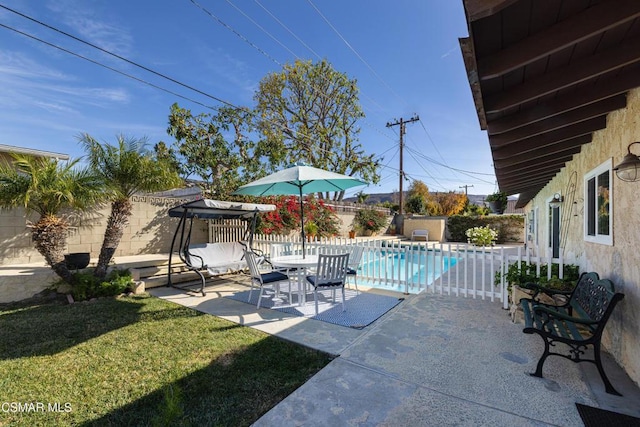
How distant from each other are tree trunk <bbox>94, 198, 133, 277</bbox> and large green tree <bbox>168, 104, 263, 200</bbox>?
6.61 m

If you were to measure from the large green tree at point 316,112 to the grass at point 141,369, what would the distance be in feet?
48.7

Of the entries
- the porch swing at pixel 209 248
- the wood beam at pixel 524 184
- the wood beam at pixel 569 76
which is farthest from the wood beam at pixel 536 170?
the porch swing at pixel 209 248

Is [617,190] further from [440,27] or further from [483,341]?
[440,27]

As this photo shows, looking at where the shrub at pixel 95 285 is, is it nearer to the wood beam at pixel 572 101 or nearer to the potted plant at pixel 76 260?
the potted plant at pixel 76 260

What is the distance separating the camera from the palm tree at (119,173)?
5711 millimetres

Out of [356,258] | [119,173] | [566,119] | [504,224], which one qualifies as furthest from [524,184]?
[504,224]

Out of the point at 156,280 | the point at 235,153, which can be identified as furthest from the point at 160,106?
the point at 156,280

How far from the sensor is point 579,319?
2672 mm

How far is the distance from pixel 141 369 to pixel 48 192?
410 centimetres

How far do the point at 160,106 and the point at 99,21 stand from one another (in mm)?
6764

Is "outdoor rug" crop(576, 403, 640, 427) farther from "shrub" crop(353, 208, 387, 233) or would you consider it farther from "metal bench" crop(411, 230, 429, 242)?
"metal bench" crop(411, 230, 429, 242)

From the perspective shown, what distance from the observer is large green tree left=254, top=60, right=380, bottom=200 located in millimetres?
18578

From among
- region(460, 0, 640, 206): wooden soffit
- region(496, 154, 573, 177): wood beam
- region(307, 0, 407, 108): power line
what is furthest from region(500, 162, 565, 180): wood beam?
region(307, 0, 407, 108): power line

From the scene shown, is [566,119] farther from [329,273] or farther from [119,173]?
[119,173]
